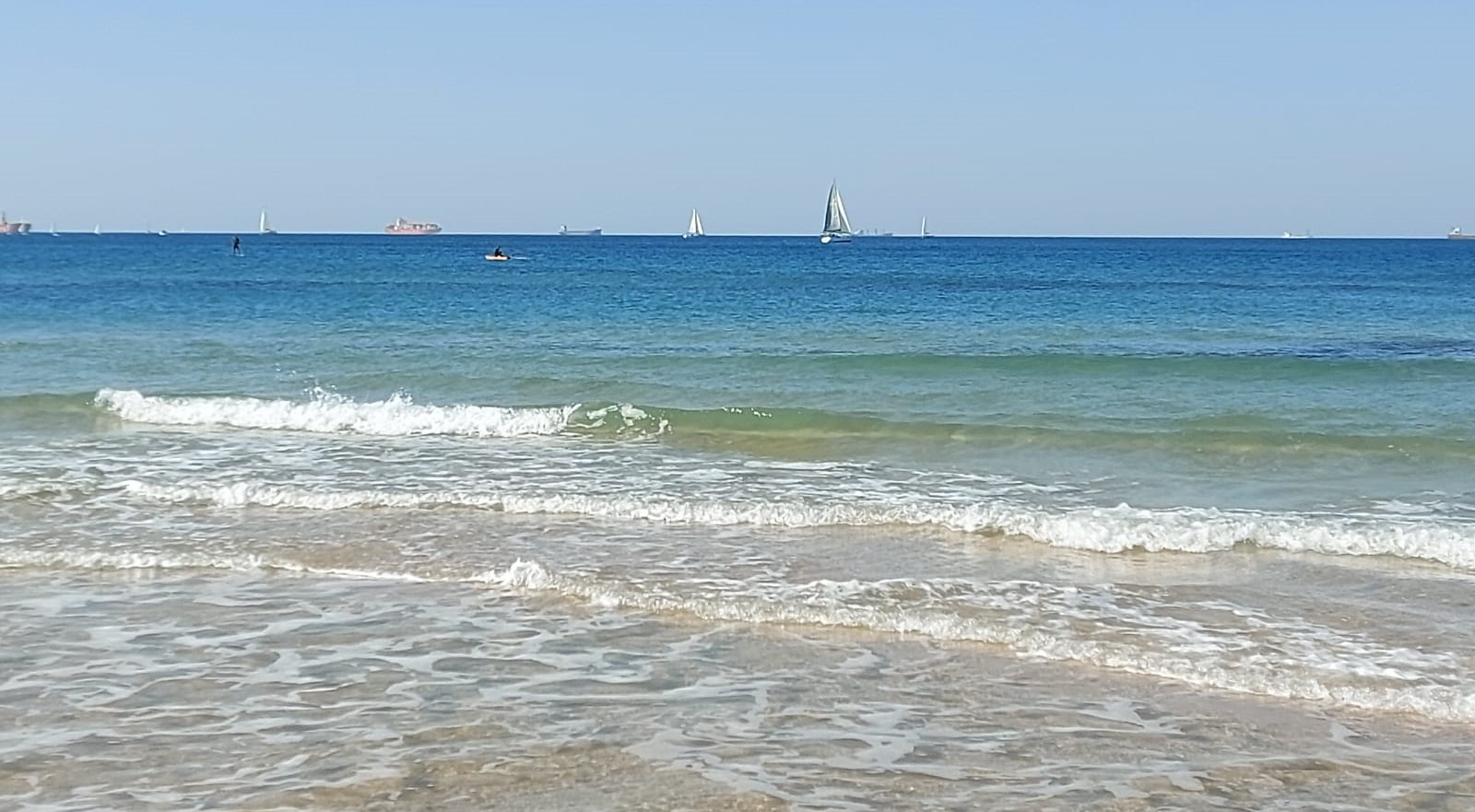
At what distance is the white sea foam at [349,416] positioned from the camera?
18328 mm

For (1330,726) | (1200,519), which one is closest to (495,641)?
(1330,726)

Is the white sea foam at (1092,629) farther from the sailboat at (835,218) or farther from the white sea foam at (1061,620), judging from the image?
the sailboat at (835,218)

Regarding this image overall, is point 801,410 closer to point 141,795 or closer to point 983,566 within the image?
point 983,566

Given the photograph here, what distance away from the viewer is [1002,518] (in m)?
12.0

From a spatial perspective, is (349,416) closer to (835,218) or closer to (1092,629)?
(1092,629)

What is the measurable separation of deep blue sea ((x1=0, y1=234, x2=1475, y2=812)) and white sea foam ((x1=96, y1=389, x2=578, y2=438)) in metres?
0.08

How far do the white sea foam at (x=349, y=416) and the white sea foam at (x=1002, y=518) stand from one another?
4625 millimetres

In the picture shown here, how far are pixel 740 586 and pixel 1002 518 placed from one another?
3.28 metres

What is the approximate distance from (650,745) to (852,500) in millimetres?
6807

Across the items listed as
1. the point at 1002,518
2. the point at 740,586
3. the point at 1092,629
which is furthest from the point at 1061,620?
the point at 1002,518

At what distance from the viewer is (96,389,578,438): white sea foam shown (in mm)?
18328


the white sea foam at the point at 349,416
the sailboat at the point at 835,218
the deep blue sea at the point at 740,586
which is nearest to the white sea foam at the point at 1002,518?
the deep blue sea at the point at 740,586

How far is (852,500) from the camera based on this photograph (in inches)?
516

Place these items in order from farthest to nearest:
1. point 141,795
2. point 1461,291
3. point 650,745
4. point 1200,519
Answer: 1. point 1461,291
2. point 1200,519
3. point 650,745
4. point 141,795
